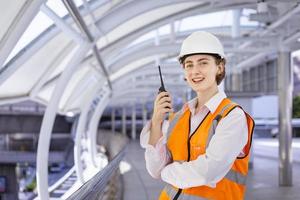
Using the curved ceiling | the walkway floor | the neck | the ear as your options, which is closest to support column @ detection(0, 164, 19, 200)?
the curved ceiling

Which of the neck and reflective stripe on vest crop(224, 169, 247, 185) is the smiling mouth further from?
reflective stripe on vest crop(224, 169, 247, 185)

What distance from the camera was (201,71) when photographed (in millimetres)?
2076

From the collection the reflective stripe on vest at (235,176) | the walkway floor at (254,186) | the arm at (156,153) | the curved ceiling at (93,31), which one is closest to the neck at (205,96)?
the arm at (156,153)

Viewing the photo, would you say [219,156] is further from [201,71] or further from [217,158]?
[201,71]

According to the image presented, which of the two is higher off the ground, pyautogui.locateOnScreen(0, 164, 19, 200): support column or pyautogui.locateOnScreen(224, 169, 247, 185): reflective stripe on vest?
pyautogui.locateOnScreen(224, 169, 247, 185): reflective stripe on vest

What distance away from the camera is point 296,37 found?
37.3 ft

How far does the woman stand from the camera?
184 centimetres

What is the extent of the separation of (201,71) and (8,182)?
134ft

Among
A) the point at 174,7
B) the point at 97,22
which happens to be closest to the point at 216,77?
the point at 97,22

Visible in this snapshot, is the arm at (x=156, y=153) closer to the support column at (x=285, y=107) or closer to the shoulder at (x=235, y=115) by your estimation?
the shoulder at (x=235, y=115)

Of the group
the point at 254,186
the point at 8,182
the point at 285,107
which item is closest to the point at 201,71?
the point at 254,186

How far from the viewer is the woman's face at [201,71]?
2.08 metres

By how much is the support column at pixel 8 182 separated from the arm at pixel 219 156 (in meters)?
37.8

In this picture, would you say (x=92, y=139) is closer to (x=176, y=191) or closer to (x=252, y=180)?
(x=252, y=180)
